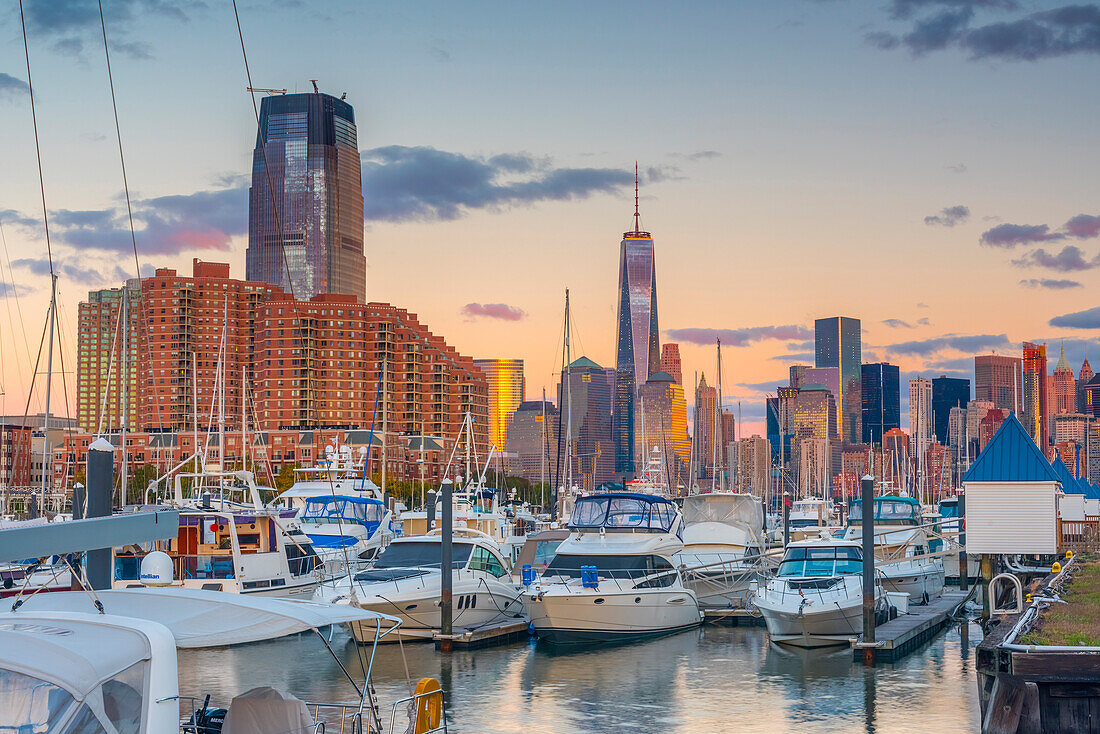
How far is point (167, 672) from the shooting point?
32.5ft

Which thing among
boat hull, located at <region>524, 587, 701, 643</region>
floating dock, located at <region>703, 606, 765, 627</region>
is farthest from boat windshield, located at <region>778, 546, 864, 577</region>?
boat hull, located at <region>524, 587, 701, 643</region>

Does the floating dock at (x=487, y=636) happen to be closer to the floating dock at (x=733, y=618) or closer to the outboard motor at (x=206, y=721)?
the floating dock at (x=733, y=618)

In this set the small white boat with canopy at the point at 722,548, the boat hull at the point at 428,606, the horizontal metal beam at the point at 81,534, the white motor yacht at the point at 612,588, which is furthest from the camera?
the small white boat with canopy at the point at 722,548

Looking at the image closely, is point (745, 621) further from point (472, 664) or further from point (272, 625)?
point (272, 625)

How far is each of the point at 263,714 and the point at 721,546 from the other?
29520 mm

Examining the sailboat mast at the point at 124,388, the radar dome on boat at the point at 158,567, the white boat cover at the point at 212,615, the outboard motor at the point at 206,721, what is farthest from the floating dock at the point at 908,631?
the sailboat mast at the point at 124,388

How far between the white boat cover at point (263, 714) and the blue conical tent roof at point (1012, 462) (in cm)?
2042

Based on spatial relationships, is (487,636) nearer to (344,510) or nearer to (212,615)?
(344,510)

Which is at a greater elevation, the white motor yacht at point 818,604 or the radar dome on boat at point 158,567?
the radar dome on boat at point 158,567

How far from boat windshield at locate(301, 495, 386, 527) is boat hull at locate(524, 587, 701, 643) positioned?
47.8 ft

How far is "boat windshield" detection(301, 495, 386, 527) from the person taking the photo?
44375 mm

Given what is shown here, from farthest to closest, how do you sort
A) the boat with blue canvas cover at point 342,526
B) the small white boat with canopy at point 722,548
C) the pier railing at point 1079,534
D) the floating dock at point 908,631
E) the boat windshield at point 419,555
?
the pier railing at point 1079,534 → the boat with blue canvas cover at point 342,526 → the small white boat with canopy at point 722,548 → the boat windshield at point 419,555 → the floating dock at point 908,631

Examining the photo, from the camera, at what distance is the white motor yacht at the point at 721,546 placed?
3759cm

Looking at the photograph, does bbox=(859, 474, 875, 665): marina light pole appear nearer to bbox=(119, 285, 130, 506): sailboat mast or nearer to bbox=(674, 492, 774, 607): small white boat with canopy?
bbox=(674, 492, 774, 607): small white boat with canopy
